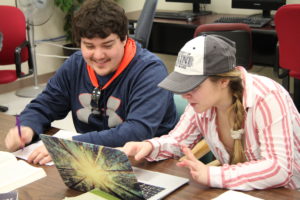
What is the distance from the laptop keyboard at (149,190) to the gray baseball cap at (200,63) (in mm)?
268

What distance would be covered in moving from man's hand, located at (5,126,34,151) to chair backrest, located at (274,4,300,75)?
6.75 ft

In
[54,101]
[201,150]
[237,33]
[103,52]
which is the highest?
[103,52]

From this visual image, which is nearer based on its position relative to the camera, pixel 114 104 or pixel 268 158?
pixel 268 158

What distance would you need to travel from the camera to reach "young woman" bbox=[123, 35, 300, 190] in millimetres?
1218

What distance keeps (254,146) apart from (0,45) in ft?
9.01

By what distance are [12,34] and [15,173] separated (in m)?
2.76

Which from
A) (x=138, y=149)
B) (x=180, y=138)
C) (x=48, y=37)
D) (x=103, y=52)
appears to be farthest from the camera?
(x=48, y=37)

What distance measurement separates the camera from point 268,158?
4.08 ft

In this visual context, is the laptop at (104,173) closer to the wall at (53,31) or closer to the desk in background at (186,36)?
the desk in background at (186,36)

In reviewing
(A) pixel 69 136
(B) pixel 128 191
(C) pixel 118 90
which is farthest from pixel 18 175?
(C) pixel 118 90

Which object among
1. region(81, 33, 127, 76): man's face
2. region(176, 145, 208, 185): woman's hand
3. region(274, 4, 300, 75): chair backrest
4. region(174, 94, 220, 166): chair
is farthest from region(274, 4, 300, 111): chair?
region(176, 145, 208, 185): woman's hand

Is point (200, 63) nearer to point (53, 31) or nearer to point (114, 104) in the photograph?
point (114, 104)

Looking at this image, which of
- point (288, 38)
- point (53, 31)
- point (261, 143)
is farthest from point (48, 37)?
point (261, 143)

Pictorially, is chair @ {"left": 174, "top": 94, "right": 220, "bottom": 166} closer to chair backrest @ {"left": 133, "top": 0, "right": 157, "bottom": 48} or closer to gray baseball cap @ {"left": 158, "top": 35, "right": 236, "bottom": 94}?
gray baseball cap @ {"left": 158, "top": 35, "right": 236, "bottom": 94}
